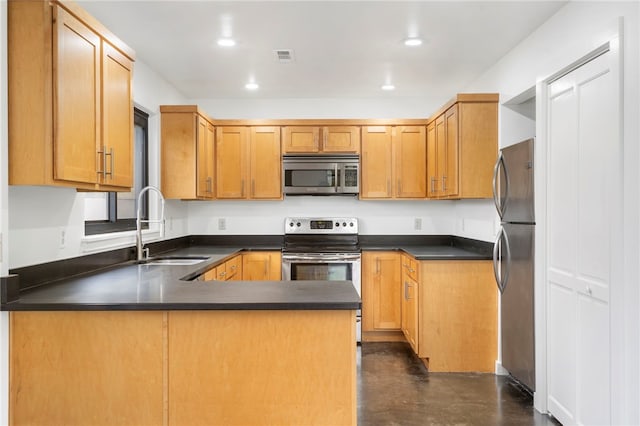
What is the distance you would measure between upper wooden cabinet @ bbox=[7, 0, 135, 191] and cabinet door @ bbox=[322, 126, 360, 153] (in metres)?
2.71

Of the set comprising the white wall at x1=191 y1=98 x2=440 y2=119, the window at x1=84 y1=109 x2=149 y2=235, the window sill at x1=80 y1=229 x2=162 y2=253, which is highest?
the white wall at x1=191 y1=98 x2=440 y2=119

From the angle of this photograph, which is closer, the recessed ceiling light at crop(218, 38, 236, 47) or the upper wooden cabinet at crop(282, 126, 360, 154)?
the recessed ceiling light at crop(218, 38, 236, 47)

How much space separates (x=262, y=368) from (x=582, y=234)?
6.07 feet

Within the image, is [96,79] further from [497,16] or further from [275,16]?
[497,16]

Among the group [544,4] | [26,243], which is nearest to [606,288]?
[544,4]

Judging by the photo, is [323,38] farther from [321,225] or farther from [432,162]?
[321,225]

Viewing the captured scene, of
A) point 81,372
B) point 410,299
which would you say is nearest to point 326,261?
point 410,299

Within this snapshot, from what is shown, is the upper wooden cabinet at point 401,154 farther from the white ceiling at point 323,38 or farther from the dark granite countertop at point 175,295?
the dark granite countertop at point 175,295

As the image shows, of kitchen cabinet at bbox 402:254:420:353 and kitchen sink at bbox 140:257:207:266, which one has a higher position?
kitchen sink at bbox 140:257:207:266

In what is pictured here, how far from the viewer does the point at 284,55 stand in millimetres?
3275

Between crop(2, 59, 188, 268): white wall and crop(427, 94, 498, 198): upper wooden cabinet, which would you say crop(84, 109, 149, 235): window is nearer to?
crop(2, 59, 188, 268): white wall

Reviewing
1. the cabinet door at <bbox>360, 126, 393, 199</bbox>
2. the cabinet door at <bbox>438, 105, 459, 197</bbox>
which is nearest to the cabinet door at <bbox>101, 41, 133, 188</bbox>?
the cabinet door at <bbox>438, 105, 459, 197</bbox>

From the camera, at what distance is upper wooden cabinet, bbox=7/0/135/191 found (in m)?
1.71

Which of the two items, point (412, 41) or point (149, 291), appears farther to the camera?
point (412, 41)
